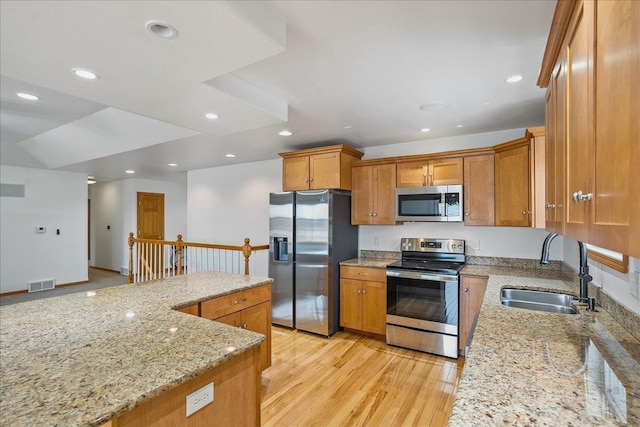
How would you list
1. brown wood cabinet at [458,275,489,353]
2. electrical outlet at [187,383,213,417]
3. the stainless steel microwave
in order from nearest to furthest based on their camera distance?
electrical outlet at [187,383,213,417]
brown wood cabinet at [458,275,489,353]
the stainless steel microwave

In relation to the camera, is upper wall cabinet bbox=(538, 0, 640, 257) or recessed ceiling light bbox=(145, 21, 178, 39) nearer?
upper wall cabinet bbox=(538, 0, 640, 257)

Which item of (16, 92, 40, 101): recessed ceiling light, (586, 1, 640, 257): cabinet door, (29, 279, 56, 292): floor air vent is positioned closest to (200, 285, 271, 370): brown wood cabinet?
(586, 1, 640, 257): cabinet door

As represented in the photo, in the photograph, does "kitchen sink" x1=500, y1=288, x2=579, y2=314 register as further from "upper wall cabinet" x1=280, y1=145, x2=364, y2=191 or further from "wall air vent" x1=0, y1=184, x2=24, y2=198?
"wall air vent" x1=0, y1=184, x2=24, y2=198

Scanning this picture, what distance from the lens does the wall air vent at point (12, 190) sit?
18.2ft

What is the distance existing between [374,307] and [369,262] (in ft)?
1.77

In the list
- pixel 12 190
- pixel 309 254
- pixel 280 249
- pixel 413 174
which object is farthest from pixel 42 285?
pixel 413 174

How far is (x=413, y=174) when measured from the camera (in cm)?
371

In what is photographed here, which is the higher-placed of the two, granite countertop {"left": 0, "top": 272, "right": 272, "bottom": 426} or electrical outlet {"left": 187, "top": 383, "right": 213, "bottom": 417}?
granite countertop {"left": 0, "top": 272, "right": 272, "bottom": 426}

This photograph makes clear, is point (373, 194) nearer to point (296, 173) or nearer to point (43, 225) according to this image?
point (296, 173)

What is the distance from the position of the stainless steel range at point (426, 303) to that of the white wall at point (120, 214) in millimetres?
6636

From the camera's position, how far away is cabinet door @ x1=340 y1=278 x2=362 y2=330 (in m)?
3.76

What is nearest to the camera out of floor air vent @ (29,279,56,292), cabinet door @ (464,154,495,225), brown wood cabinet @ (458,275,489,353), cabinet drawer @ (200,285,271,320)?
cabinet drawer @ (200,285,271,320)

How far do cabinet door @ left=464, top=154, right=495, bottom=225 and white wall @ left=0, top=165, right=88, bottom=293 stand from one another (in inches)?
288

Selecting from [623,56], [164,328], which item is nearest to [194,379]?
[164,328]
